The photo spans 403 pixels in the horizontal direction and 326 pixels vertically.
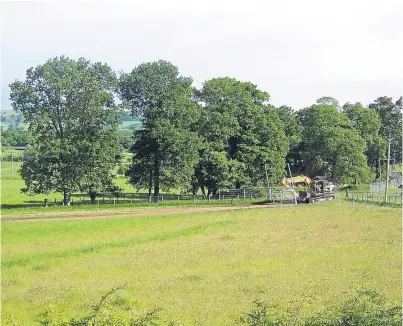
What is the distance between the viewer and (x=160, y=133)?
5162 centimetres

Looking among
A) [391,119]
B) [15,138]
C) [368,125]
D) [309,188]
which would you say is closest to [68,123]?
[309,188]

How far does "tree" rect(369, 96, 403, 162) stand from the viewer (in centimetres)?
7856

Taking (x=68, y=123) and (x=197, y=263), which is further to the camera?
(x=68, y=123)

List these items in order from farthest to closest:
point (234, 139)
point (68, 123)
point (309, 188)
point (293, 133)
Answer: point (293, 133), point (234, 139), point (309, 188), point (68, 123)

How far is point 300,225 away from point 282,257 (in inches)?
429

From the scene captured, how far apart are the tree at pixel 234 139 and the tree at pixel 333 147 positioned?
6924mm

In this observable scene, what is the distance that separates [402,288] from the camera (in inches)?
601

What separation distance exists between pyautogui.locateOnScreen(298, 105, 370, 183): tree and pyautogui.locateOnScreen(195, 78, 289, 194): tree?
692 cm

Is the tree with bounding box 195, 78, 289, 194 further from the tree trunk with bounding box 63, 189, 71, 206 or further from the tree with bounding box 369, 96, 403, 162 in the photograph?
the tree with bounding box 369, 96, 403, 162

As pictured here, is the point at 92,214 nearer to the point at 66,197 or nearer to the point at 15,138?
the point at 66,197

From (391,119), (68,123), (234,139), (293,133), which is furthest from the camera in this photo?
(391,119)

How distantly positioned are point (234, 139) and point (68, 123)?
64.8 ft

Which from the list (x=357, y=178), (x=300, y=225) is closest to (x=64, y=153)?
(x=300, y=225)

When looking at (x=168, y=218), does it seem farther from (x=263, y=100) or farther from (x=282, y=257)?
(x=263, y=100)
